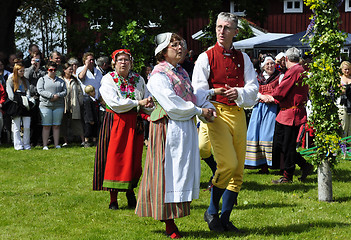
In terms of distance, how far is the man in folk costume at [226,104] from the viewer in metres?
5.55

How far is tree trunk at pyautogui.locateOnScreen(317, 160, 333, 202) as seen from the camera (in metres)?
7.07

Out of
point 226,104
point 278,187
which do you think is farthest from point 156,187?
point 278,187

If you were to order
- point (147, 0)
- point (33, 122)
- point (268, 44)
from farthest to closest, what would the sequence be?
1. point (268, 44)
2. point (147, 0)
3. point (33, 122)

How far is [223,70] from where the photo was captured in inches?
223

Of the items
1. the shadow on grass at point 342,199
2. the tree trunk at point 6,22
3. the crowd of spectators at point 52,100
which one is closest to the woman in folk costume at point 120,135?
the shadow on grass at point 342,199

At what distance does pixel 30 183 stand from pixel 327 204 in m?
4.51

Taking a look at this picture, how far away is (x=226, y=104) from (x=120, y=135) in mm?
1625

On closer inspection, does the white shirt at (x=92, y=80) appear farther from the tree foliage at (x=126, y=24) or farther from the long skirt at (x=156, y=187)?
the long skirt at (x=156, y=187)

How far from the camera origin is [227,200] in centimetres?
575

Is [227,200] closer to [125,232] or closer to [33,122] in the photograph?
[125,232]

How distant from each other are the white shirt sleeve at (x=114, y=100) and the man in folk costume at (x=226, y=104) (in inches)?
46.0

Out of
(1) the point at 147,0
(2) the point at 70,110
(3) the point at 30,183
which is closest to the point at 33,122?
(2) the point at 70,110

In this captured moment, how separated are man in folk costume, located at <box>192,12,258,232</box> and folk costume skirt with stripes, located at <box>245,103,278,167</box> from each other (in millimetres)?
3489

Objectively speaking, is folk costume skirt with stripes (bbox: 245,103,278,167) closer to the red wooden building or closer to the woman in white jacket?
the woman in white jacket
